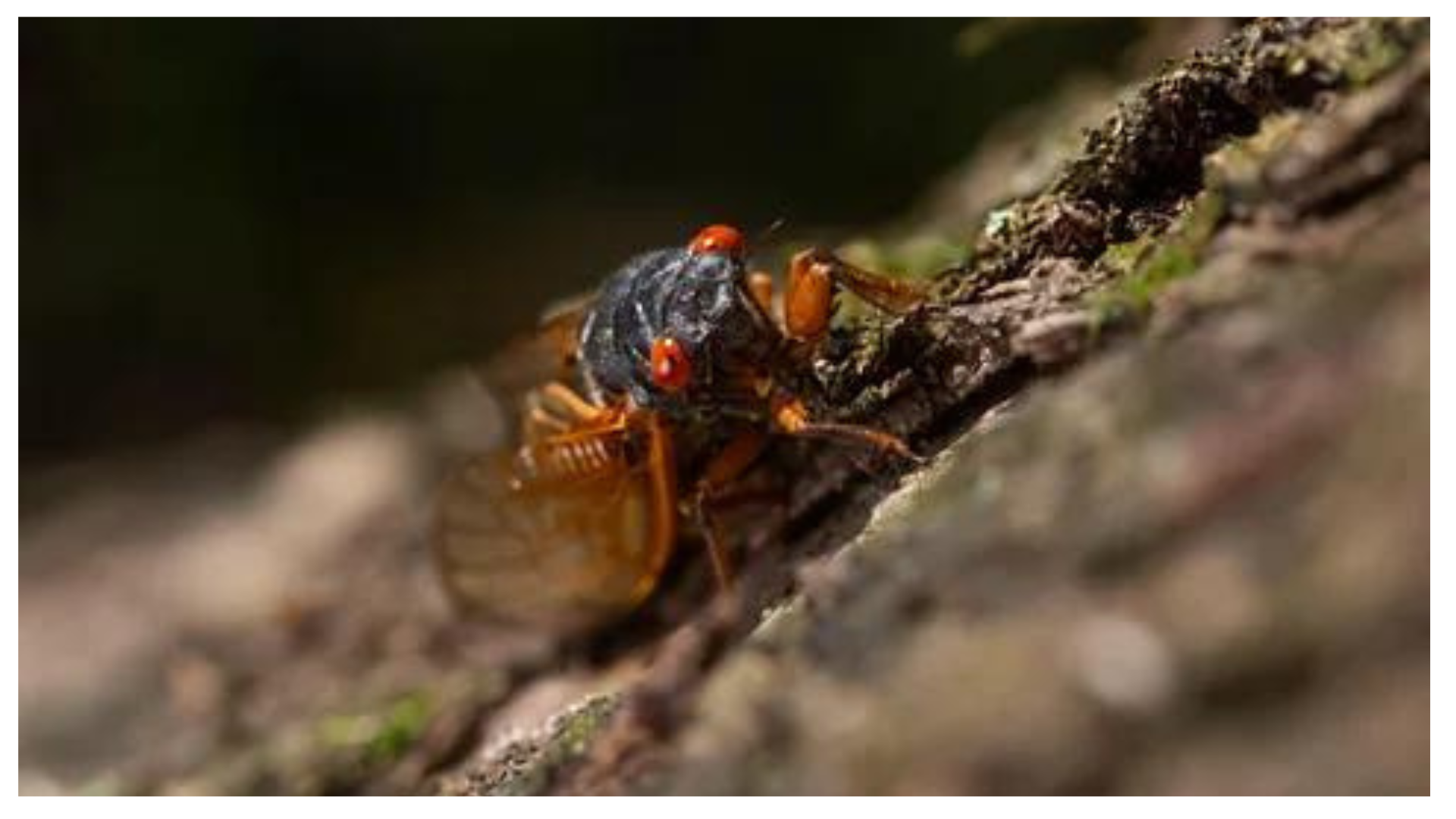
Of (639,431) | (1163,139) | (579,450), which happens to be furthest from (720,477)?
(1163,139)

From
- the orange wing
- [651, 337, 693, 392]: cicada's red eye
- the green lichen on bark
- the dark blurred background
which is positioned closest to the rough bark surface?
the green lichen on bark

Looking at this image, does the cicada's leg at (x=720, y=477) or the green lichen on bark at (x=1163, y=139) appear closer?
the green lichen on bark at (x=1163, y=139)

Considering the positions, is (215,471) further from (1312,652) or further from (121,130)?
(1312,652)

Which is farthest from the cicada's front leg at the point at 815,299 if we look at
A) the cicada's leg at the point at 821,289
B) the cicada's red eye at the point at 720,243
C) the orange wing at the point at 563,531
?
the orange wing at the point at 563,531

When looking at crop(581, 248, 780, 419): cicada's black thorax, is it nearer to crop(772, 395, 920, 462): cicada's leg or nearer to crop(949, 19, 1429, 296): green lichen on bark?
crop(772, 395, 920, 462): cicada's leg

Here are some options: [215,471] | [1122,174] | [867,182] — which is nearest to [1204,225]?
[1122,174]

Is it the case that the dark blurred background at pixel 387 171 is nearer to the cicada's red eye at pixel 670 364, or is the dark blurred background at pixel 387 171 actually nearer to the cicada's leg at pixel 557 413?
the cicada's leg at pixel 557 413

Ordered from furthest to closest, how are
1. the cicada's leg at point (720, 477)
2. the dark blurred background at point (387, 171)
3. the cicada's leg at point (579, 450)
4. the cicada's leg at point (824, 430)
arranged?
the dark blurred background at point (387, 171) → the cicada's leg at point (579, 450) → the cicada's leg at point (720, 477) → the cicada's leg at point (824, 430)

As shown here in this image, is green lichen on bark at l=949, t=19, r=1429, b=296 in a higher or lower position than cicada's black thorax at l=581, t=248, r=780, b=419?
lower

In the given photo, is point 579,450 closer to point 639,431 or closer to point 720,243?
point 639,431
